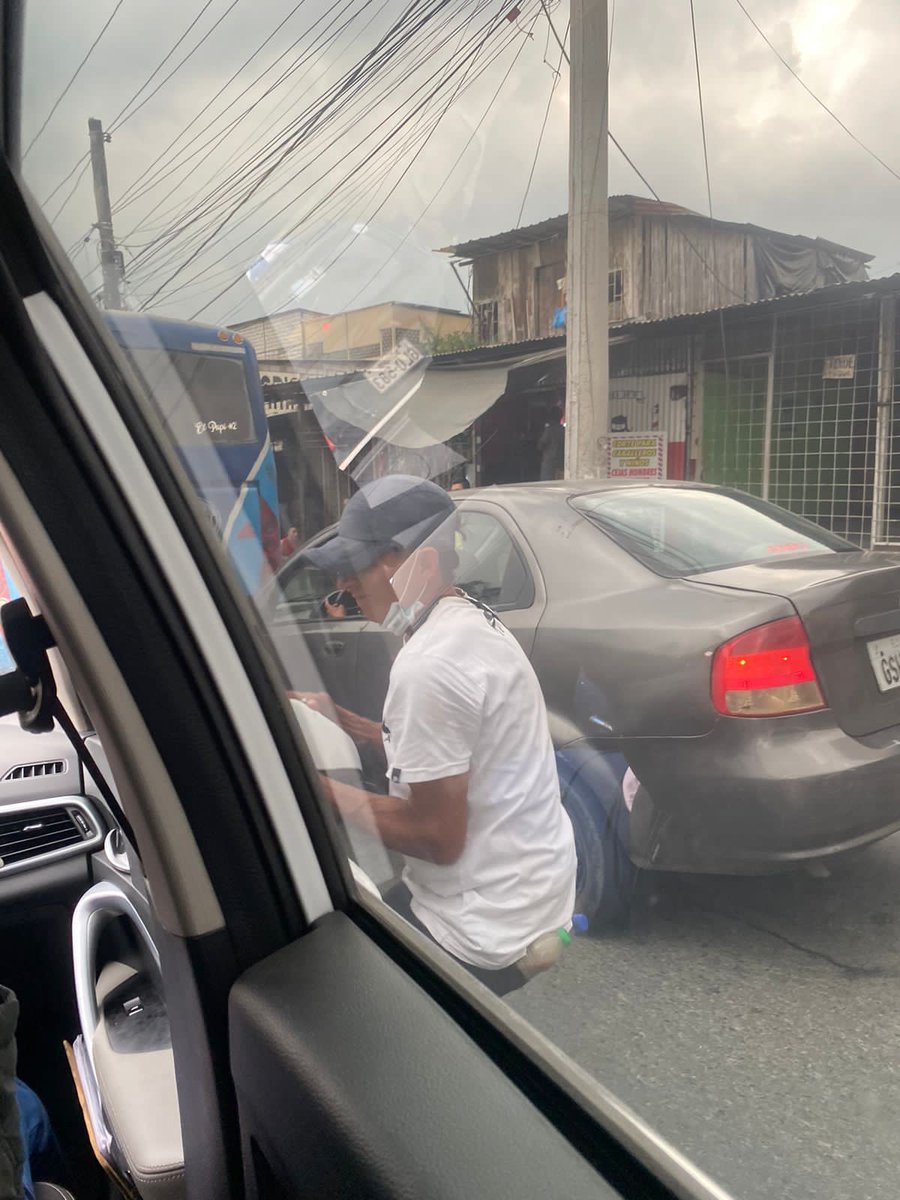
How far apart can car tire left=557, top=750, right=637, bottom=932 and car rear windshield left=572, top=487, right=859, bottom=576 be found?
1.23 ft

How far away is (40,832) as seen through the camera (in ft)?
8.75

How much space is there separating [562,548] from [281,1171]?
102cm

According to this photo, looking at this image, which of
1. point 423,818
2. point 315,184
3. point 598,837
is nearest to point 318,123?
point 315,184

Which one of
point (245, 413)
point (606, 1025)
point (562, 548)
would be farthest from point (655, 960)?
point (245, 413)

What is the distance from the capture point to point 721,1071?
1.04 meters

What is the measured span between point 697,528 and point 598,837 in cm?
60

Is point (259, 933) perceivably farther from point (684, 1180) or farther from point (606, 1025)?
point (684, 1180)

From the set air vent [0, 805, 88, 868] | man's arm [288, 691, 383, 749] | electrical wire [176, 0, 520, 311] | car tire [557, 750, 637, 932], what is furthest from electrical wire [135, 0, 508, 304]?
air vent [0, 805, 88, 868]

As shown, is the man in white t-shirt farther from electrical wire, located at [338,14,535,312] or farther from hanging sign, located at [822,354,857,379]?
hanging sign, located at [822,354,857,379]

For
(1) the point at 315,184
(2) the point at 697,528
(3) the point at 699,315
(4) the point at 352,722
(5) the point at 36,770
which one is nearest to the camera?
(3) the point at 699,315

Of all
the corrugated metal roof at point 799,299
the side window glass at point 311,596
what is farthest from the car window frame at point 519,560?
the corrugated metal roof at point 799,299

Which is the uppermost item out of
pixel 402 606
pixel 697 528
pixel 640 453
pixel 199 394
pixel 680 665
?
pixel 199 394

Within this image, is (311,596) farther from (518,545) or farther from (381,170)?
(381,170)

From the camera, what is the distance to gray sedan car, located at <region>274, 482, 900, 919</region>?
1.15 meters
